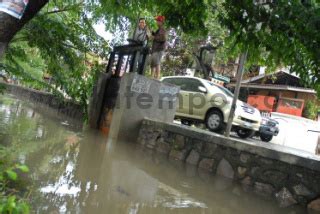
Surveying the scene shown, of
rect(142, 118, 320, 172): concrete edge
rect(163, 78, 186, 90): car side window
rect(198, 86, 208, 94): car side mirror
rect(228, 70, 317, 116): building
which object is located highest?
rect(228, 70, 317, 116): building

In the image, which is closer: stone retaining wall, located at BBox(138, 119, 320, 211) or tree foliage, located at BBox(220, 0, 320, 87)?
tree foliage, located at BBox(220, 0, 320, 87)

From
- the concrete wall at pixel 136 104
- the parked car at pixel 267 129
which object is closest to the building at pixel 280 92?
the parked car at pixel 267 129

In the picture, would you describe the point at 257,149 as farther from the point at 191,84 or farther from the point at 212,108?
the point at 191,84

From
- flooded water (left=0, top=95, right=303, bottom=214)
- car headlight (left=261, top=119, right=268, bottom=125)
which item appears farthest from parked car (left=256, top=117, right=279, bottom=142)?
flooded water (left=0, top=95, right=303, bottom=214)

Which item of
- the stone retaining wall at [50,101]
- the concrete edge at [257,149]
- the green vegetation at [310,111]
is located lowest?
the stone retaining wall at [50,101]

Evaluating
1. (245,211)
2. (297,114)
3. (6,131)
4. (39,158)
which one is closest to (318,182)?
(245,211)

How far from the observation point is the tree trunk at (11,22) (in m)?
2.74

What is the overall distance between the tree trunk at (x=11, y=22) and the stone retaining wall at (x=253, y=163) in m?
4.21

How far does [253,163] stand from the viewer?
19.3 feet

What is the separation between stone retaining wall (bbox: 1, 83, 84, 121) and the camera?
13.1 m

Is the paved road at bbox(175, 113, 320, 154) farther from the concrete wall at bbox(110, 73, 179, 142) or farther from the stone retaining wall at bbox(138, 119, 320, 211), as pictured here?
the stone retaining wall at bbox(138, 119, 320, 211)

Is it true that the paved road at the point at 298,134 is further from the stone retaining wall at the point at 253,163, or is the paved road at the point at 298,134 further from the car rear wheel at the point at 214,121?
the stone retaining wall at the point at 253,163

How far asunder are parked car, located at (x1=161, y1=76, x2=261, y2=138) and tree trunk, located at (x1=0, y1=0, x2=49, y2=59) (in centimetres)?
859

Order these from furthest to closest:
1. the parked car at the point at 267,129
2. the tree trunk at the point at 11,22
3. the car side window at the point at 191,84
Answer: the parked car at the point at 267,129
the car side window at the point at 191,84
the tree trunk at the point at 11,22
